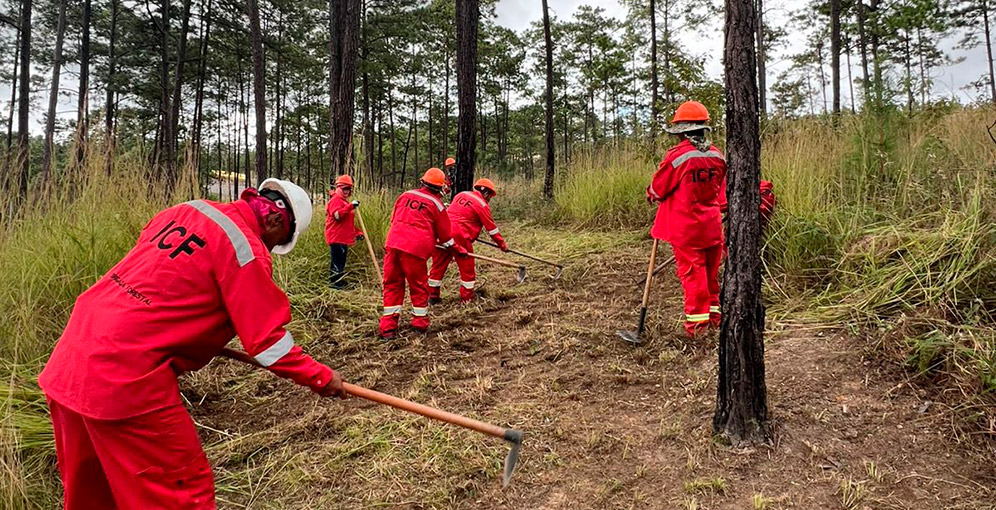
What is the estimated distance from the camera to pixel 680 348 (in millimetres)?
4125

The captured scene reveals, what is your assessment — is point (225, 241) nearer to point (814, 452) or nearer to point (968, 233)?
point (814, 452)

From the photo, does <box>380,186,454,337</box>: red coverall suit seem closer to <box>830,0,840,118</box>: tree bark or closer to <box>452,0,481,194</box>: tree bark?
<box>452,0,481,194</box>: tree bark

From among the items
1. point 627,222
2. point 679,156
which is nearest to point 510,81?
point 627,222

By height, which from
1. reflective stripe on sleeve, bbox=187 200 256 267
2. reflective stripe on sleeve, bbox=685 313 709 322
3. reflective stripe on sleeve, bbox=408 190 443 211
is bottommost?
reflective stripe on sleeve, bbox=685 313 709 322

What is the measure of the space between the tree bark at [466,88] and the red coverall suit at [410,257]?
3928 mm

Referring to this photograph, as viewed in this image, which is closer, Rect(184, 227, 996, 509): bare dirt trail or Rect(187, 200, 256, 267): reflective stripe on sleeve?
Rect(187, 200, 256, 267): reflective stripe on sleeve

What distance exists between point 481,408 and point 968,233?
3464mm

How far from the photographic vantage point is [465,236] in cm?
712

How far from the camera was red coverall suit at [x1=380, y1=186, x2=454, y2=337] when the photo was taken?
5422mm

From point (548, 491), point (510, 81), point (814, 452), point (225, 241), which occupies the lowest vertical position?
point (548, 491)

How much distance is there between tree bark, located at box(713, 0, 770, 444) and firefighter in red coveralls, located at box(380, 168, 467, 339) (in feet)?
11.2

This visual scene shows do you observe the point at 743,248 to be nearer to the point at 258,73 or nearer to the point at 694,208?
the point at 694,208

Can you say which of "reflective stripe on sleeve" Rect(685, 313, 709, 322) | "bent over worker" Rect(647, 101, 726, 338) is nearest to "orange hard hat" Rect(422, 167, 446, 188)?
"bent over worker" Rect(647, 101, 726, 338)

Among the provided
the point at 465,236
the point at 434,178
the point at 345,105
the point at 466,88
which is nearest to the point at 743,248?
the point at 434,178
